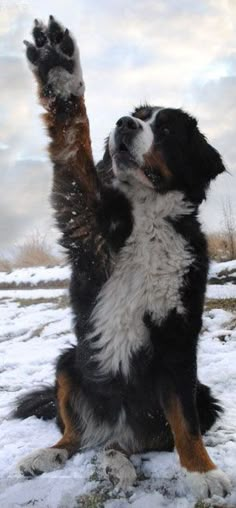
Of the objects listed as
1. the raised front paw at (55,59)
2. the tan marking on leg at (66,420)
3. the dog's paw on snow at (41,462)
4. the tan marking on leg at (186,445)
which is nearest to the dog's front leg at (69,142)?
the raised front paw at (55,59)

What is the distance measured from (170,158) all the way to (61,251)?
91cm

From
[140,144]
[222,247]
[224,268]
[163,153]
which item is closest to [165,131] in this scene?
[163,153]

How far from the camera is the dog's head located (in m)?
3.12

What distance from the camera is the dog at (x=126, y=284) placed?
2695 mm

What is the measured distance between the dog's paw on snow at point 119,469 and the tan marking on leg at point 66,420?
0.29 m

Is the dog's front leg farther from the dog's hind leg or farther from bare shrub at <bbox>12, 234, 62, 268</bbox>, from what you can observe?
bare shrub at <bbox>12, 234, 62, 268</bbox>

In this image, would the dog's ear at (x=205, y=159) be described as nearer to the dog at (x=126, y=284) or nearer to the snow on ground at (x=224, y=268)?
the dog at (x=126, y=284)

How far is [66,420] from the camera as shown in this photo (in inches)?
121

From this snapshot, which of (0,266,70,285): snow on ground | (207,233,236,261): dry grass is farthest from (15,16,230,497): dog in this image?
(0,266,70,285): snow on ground

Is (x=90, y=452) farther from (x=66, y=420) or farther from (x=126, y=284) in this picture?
(x=126, y=284)

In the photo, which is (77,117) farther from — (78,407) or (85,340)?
(78,407)

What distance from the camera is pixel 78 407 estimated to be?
3.09 meters

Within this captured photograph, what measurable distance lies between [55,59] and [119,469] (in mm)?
2101

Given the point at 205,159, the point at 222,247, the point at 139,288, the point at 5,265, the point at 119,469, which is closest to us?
the point at 119,469
